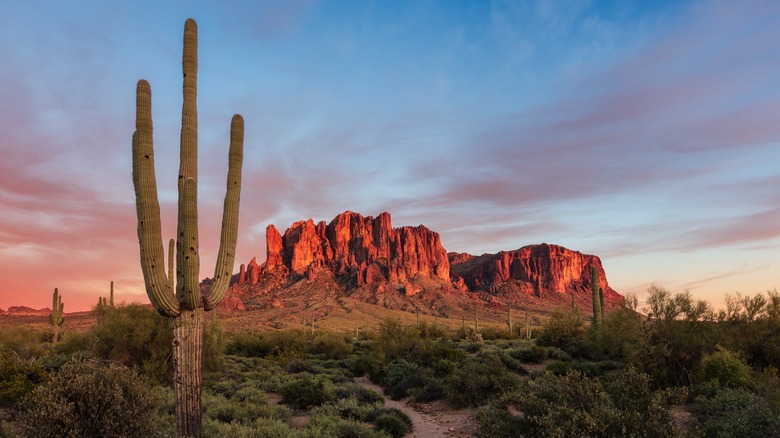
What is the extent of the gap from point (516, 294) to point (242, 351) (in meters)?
104

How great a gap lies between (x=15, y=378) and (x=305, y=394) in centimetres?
784

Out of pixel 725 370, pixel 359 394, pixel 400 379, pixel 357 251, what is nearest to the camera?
pixel 725 370

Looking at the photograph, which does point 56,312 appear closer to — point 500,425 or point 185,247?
point 185,247

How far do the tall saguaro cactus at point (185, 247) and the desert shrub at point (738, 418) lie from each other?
28.0 ft

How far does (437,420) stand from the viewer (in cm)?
1363

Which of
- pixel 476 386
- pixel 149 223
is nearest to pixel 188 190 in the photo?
pixel 149 223

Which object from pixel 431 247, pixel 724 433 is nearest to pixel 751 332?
pixel 724 433

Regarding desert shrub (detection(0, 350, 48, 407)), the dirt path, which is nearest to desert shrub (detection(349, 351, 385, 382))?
the dirt path

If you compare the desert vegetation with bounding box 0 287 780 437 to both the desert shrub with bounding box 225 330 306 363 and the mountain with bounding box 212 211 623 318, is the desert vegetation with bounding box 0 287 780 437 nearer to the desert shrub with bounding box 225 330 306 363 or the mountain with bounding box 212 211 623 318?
the desert shrub with bounding box 225 330 306 363

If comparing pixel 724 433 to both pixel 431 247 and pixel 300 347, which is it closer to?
pixel 300 347

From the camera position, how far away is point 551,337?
29609mm

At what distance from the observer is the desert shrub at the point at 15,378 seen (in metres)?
11.2

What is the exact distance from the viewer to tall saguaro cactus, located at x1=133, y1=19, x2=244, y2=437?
7945 mm

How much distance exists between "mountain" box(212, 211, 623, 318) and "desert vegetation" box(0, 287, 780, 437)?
2556 inches
